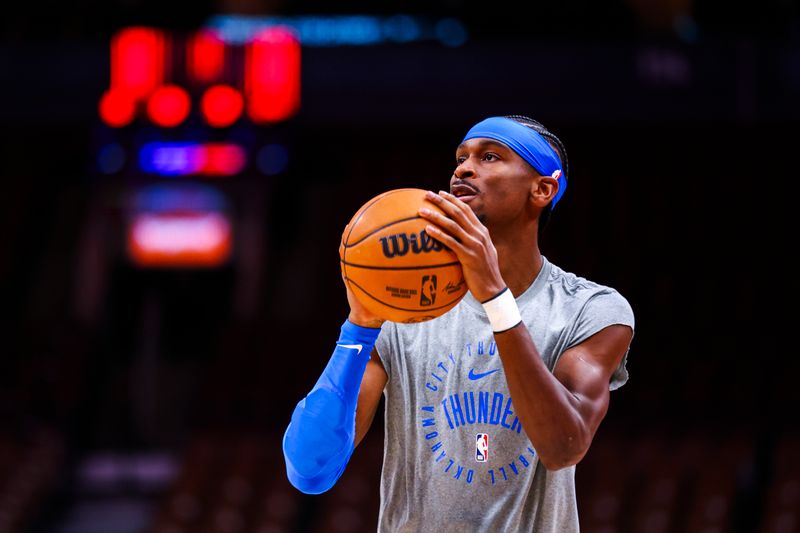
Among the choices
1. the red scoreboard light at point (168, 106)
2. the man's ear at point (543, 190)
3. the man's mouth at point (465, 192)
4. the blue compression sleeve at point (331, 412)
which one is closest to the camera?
the blue compression sleeve at point (331, 412)

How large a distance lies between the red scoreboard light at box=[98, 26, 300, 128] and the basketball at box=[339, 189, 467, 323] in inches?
299

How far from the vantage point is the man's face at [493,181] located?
10.2ft

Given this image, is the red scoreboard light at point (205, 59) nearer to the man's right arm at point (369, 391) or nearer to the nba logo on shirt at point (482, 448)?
the man's right arm at point (369, 391)

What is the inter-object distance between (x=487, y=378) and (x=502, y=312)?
1.20 ft

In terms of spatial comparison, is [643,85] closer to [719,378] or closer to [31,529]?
[719,378]

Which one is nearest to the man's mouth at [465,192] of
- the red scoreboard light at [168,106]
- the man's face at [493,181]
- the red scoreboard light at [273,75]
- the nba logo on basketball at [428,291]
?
the man's face at [493,181]

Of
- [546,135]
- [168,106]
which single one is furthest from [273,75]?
[546,135]

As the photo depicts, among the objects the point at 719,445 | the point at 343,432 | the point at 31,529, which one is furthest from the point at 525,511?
the point at 31,529

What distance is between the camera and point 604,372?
2.96m

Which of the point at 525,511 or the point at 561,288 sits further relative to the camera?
the point at 561,288

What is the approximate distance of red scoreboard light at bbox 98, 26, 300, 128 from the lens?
10.2 meters

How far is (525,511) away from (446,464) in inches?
9.4

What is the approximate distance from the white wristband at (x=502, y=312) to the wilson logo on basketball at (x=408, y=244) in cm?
18

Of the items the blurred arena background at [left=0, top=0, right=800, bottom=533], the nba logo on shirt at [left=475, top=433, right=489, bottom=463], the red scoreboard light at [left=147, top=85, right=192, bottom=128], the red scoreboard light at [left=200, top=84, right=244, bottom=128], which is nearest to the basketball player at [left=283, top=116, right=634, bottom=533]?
the nba logo on shirt at [left=475, top=433, right=489, bottom=463]
